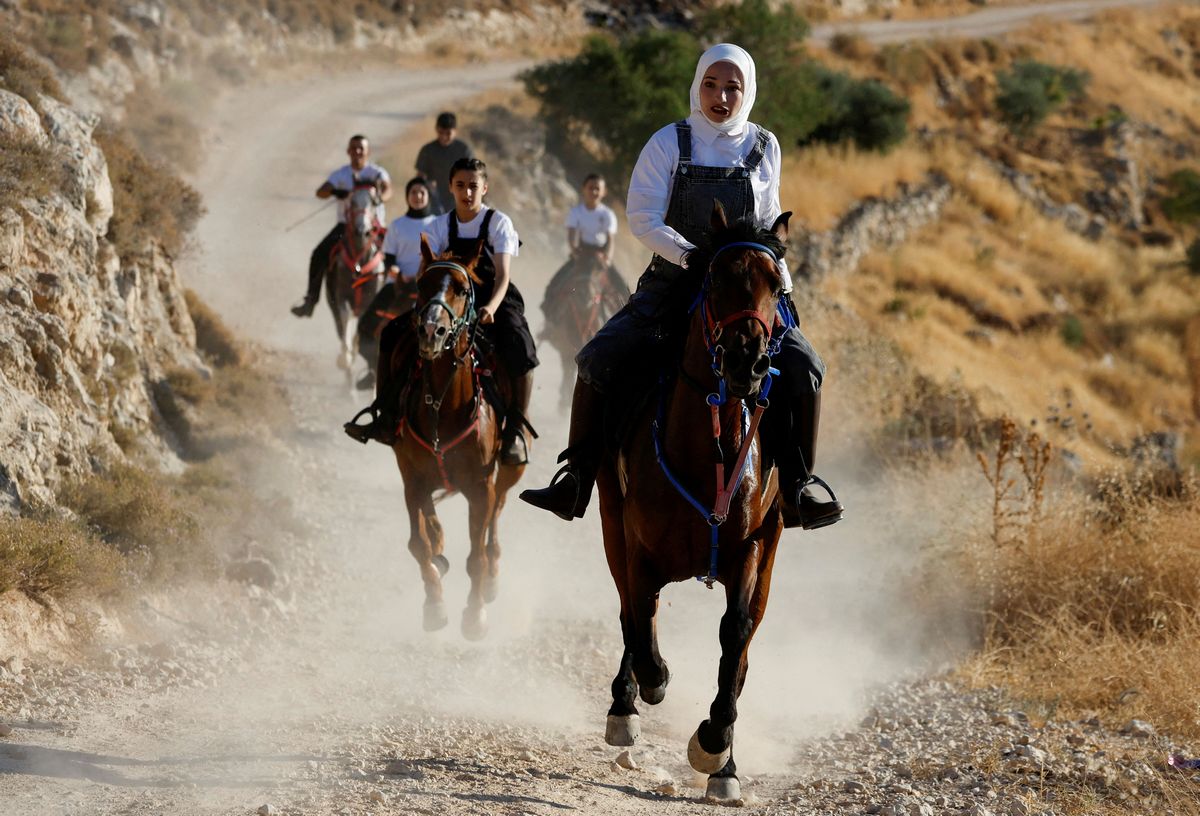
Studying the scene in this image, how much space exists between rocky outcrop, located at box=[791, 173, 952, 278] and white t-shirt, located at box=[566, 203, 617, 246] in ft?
47.3

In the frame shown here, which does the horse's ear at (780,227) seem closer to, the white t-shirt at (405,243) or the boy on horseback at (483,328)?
the boy on horseback at (483,328)

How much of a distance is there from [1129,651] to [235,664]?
650 centimetres

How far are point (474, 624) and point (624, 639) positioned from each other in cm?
269

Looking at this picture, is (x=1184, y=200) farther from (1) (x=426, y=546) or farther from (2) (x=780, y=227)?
(2) (x=780, y=227)

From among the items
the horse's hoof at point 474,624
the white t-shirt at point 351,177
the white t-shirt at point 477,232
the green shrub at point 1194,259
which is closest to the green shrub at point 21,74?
the white t-shirt at point 351,177

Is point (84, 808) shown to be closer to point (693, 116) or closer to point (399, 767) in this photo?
point (399, 767)

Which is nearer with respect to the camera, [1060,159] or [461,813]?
[461,813]

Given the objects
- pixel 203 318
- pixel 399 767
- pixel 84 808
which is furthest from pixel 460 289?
pixel 203 318

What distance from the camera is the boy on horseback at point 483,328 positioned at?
9602mm

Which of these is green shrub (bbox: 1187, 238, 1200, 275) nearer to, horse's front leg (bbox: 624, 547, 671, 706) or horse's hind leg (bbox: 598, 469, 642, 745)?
horse's hind leg (bbox: 598, 469, 642, 745)

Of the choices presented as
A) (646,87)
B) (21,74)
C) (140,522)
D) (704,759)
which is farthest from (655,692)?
(646,87)

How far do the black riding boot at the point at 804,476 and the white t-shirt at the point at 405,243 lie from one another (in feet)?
24.0

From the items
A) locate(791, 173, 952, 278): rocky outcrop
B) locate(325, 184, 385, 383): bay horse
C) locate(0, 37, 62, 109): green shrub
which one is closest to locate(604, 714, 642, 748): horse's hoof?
locate(0, 37, 62, 109): green shrub

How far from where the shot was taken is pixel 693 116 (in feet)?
22.3
